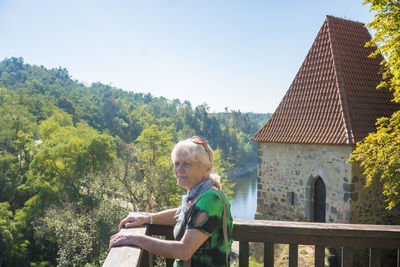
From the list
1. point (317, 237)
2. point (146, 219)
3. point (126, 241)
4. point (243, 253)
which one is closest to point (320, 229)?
point (317, 237)

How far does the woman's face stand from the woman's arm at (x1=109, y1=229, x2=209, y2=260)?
321 millimetres

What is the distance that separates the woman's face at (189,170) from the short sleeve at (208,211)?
18 centimetres

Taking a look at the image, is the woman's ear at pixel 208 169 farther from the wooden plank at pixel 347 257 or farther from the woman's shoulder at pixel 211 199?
the wooden plank at pixel 347 257

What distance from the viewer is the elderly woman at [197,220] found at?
5.82 feet

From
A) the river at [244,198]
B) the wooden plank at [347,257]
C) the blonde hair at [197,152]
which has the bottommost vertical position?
the river at [244,198]

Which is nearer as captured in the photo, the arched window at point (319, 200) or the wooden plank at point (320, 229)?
the wooden plank at point (320, 229)

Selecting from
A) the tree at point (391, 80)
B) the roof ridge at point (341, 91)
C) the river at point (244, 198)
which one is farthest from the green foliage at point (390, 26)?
the river at point (244, 198)

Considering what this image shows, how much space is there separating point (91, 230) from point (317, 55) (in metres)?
12.6

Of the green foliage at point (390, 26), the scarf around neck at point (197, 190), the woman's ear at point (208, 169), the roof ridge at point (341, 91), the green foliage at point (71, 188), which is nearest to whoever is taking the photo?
the scarf around neck at point (197, 190)

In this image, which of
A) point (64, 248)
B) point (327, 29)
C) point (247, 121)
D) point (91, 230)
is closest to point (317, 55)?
point (327, 29)

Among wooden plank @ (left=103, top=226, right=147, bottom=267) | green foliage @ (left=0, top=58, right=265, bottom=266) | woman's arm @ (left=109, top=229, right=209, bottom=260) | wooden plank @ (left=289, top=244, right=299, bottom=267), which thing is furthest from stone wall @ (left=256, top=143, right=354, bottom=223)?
wooden plank @ (left=103, top=226, right=147, bottom=267)

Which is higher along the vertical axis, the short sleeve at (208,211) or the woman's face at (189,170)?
the woman's face at (189,170)

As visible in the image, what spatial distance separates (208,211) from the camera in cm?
180

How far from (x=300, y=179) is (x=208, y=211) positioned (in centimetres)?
958
